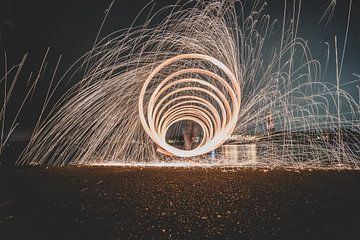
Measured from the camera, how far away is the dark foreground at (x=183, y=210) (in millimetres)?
3727

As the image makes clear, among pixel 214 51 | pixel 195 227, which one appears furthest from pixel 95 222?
pixel 214 51

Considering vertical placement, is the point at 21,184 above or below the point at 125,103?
below

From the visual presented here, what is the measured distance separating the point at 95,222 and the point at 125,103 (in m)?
8.99

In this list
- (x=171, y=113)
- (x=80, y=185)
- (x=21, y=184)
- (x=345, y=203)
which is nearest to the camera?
(x=345, y=203)

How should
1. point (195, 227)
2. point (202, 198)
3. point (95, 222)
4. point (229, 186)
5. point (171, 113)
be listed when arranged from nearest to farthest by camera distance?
point (195, 227)
point (95, 222)
point (202, 198)
point (229, 186)
point (171, 113)

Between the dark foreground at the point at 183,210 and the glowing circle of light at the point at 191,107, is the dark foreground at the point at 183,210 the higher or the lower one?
the lower one

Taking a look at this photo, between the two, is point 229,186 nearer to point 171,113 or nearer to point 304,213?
point 304,213

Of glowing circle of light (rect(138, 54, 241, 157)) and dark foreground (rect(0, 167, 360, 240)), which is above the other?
glowing circle of light (rect(138, 54, 241, 157))

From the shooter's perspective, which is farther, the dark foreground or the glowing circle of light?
the glowing circle of light

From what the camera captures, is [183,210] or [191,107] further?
[191,107]

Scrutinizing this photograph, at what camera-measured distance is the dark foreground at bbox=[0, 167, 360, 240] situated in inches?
147

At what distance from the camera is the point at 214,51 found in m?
12.4

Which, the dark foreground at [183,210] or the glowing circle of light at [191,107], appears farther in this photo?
the glowing circle of light at [191,107]

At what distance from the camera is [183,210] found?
4836 mm
